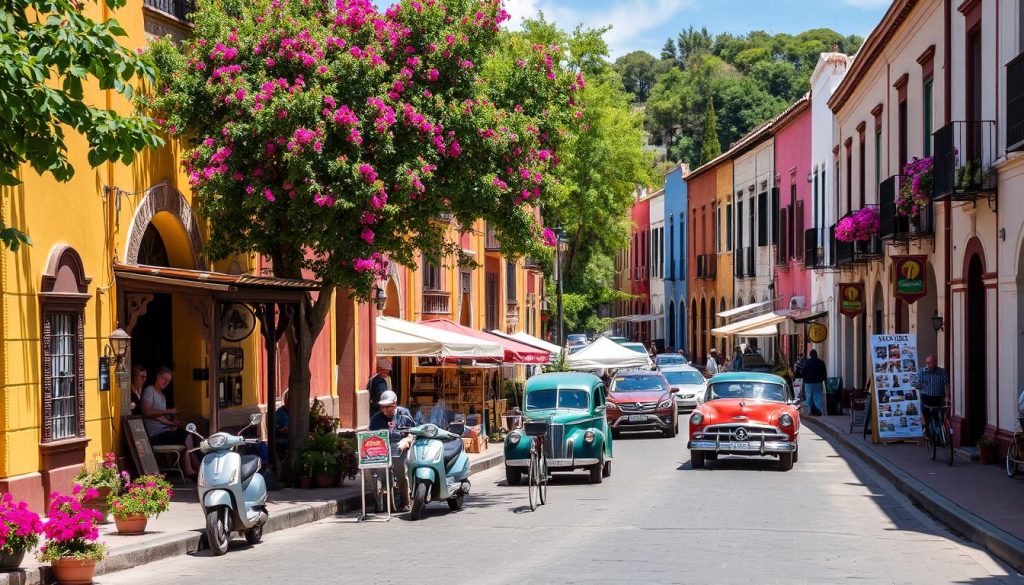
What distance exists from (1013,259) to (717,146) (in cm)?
7598

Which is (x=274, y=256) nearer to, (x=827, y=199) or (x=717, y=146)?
(x=827, y=199)

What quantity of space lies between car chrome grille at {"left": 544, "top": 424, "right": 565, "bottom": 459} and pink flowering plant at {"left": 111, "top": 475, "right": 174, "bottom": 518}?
25.7 ft

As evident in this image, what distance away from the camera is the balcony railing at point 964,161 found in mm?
21609

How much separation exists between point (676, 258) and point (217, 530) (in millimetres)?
64046

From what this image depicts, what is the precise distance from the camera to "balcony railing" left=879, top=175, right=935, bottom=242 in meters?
26.4

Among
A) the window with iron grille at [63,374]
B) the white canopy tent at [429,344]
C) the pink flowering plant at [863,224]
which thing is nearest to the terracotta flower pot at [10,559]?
the window with iron grille at [63,374]

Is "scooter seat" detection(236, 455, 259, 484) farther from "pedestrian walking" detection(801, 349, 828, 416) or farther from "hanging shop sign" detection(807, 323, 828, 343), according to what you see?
"hanging shop sign" detection(807, 323, 828, 343)

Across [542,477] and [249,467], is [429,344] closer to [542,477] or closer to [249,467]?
[542,477]

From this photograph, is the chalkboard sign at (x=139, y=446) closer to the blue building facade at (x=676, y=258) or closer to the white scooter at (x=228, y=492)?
the white scooter at (x=228, y=492)

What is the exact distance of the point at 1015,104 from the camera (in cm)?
1888

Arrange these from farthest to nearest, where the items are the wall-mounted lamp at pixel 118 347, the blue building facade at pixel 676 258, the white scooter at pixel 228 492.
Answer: the blue building facade at pixel 676 258 < the wall-mounted lamp at pixel 118 347 < the white scooter at pixel 228 492

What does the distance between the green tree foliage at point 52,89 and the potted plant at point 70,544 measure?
233 cm

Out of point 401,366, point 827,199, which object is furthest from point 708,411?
point 827,199

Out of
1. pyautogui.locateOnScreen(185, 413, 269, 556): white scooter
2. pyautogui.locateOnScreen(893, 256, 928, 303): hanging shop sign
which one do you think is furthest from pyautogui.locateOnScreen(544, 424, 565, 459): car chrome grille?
pyautogui.locateOnScreen(893, 256, 928, 303): hanging shop sign
